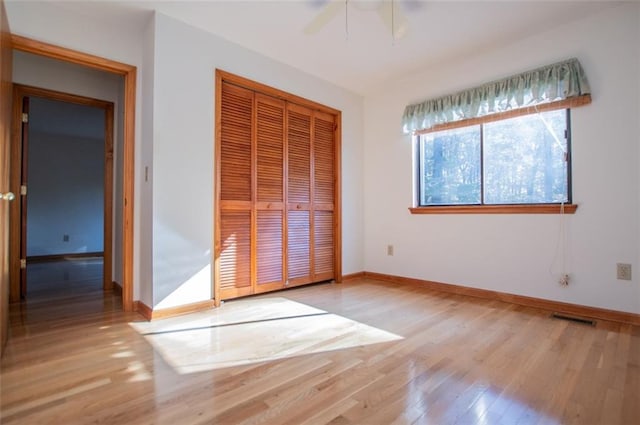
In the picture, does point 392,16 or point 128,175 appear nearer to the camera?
point 392,16

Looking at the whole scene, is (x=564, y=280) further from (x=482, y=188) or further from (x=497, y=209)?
(x=482, y=188)

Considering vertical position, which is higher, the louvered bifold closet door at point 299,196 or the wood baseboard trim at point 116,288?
the louvered bifold closet door at point 299,196

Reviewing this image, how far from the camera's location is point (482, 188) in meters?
3.13

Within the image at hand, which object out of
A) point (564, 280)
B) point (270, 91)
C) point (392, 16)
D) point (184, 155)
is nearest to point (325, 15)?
point (392, 16)

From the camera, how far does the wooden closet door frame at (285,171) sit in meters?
2.76

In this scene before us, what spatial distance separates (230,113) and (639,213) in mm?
3297

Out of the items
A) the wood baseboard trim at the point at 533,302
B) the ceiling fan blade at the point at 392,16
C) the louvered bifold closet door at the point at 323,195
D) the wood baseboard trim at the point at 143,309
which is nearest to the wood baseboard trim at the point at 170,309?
the wood baseboard trim at the point at 143,309

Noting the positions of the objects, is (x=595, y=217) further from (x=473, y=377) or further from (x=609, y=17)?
(x=473, y=377)

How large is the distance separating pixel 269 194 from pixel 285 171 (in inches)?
12.3

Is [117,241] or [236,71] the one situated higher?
[236,71]

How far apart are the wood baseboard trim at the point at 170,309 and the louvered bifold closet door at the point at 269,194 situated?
1.80ft

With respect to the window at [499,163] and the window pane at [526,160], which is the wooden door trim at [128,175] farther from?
the window pane at [526,160]

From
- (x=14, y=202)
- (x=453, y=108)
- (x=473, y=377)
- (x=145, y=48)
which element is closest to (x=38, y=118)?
(x=14, y=202)

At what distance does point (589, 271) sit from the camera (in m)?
2.50
